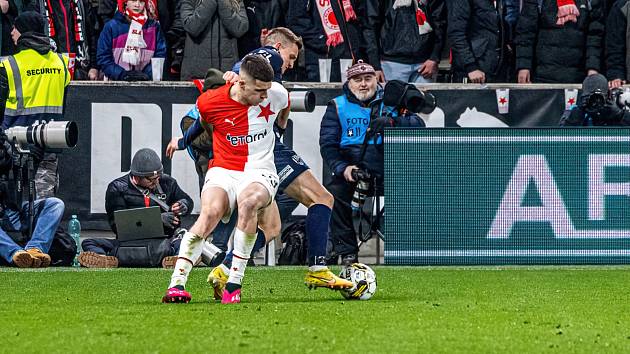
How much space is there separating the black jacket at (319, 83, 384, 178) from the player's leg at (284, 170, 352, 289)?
4.00 metres

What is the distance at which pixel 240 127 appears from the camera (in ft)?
31.3

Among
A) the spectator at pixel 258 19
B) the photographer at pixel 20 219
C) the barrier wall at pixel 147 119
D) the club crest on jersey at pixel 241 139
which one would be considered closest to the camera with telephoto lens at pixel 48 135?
the photographer at pixel 20 219

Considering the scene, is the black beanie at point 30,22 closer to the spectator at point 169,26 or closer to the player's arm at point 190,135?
the spectator at point 169,26

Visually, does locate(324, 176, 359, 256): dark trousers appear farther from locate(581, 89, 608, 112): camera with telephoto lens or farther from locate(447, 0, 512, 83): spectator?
locate(581, 89, 608, 112): camera with telephoto lens

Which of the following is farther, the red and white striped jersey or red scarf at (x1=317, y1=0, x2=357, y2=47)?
red scarf at (x1=317, y1=0, x2=357, y2=47)

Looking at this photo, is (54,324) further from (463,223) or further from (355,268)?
(463,223)

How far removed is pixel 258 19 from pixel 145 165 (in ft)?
8.02

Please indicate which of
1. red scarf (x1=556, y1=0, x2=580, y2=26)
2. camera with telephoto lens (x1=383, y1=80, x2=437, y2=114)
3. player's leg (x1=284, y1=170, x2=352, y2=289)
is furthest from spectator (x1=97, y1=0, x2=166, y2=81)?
player's leg (x1=284, y1=170, x2=352, y2=289)

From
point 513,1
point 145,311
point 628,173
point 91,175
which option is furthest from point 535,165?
point 145,311

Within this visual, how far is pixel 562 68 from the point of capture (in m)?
15.7

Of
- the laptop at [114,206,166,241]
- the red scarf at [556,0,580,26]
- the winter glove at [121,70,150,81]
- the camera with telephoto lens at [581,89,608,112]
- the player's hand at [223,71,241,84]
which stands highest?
the red scarf at [556,0,580,26]

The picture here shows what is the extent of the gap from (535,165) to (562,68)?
260 centimetres

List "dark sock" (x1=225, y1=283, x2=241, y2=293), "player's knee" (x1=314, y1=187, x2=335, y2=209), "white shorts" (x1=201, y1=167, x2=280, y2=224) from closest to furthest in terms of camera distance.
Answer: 1. "dark sock" (x1=225, y1=283, x2=241, y2=293)
2. "white shorts" (x1=201, y1=167, x2=280, y2=224)
3. "player's knee" (x1=314, y1=187, x2=335, y2=209)

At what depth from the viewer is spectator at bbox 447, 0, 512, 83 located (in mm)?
15500
